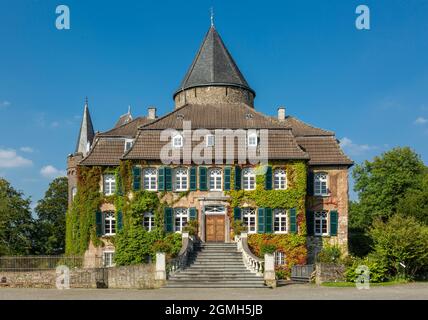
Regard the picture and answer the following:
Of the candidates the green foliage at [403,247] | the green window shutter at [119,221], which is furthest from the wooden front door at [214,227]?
the green foliage at [403,247]

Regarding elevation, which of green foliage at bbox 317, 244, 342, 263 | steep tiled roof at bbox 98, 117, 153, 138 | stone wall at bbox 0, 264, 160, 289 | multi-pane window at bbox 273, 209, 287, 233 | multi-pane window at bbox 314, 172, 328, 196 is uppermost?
steep tiled roof at bbox 98, 117, 153, 138

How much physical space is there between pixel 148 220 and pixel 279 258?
7831 mm

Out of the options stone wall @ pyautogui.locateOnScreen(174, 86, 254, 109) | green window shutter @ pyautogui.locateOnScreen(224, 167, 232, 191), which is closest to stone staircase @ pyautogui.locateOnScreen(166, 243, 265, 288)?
green window shutter @ pyautogui.locateOnScreen(224, 167, 232, 191)

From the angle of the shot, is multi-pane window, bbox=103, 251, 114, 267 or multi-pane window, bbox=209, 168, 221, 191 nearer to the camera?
multi-pane window, bbox=209, 168, 221, 191

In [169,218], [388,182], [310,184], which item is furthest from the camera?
[388,182]

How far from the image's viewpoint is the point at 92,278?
27.8m

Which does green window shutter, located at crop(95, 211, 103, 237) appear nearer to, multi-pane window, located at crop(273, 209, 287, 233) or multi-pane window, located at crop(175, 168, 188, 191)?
multi-pane window, located at crop(175, 168, 188, 191)

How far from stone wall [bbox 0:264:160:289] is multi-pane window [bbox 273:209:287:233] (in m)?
9.67

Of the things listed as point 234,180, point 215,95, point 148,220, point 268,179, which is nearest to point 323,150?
point 268,179

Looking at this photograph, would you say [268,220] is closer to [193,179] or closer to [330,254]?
[330,254]

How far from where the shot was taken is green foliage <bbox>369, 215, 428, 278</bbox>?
88.8 ft
